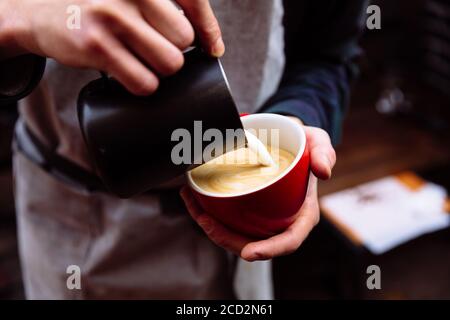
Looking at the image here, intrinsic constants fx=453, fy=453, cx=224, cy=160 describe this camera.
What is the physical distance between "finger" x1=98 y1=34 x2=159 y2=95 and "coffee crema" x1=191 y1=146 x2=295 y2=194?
9.4 inches

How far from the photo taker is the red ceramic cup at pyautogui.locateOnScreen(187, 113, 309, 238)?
2.18 ft

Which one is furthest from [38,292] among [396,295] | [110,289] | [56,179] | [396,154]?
[396,154]

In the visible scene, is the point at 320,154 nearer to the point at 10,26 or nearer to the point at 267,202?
the point at 267,202

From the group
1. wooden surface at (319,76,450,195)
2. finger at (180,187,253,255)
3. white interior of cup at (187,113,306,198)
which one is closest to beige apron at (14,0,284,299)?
white interior of cup at (187,113,306,198)

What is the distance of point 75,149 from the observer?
1017 mm

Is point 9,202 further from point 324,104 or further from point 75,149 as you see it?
point 324,104

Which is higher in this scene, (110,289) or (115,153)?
(115,153)

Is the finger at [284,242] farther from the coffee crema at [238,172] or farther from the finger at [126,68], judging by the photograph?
the finger at [126,68]

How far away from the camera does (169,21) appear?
0.52 meters

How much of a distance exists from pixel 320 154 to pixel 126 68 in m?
0.34

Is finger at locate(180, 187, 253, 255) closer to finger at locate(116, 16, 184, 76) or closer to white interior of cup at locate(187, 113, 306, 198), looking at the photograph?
white interior of cup at locate(187, 113, 306, 198)

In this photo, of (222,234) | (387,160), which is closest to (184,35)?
(222,234)

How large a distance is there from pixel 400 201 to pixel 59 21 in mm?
1965

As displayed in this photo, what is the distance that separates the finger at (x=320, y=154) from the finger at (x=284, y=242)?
73mm
